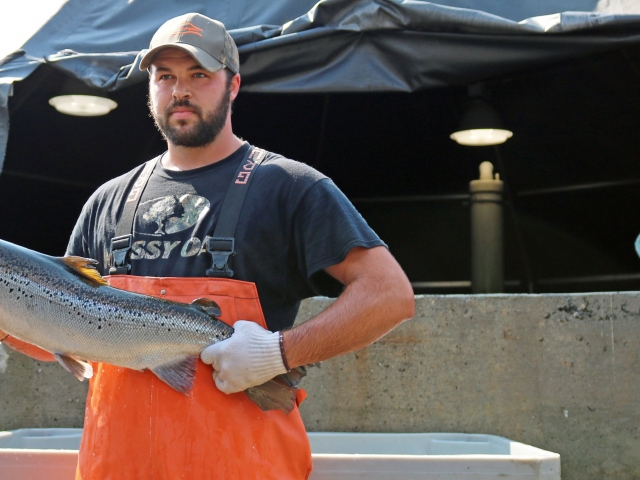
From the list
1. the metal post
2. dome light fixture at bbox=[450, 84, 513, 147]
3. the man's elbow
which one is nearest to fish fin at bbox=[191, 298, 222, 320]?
the man's elbow

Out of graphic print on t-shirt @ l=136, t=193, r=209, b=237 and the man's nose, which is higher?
the man's nose

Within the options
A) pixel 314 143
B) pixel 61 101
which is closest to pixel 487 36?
pixel 61 101

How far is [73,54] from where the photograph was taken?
535 cm

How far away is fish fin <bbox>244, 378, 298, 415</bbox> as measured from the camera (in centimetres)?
251

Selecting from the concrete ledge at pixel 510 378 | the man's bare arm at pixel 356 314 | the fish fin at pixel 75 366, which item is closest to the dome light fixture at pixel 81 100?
the concrete ledge at pixel 510 378

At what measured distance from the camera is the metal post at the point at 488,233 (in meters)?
6.66

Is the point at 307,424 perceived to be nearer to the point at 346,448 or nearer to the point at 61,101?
the point at 346,448

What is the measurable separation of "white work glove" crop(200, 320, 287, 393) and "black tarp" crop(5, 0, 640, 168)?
3.08 m

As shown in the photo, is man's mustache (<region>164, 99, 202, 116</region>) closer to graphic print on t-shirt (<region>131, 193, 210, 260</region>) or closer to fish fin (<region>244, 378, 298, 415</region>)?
graphic print on t-shirt (<region>131, 193, 210, 260</region>)

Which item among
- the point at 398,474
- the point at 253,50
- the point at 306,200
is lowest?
the point at 398,474

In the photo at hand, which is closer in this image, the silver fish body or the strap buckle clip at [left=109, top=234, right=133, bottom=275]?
the silver fish body

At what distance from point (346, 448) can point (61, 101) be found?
346cm

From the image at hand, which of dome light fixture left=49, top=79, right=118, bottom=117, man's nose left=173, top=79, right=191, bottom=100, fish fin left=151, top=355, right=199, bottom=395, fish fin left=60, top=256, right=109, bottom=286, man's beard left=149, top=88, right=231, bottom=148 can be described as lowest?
fish fin left=151, top=355, right=199, bottom=395

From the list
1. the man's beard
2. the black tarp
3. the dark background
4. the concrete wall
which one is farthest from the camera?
the dark background
